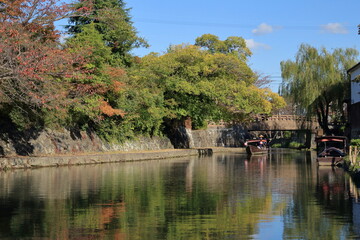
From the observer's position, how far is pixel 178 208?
58.3ft

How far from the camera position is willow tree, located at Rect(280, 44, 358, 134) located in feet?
215

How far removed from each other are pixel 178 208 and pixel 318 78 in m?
51.1

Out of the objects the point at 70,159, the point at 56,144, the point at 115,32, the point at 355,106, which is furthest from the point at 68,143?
the point at 355,106

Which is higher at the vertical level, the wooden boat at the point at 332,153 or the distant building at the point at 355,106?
the distant building at the point at 355,106

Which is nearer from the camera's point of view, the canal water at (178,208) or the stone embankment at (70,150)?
the canal water at (178,208)

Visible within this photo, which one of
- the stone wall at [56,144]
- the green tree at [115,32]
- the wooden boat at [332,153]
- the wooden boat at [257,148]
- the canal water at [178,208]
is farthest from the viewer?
the wooden boat at [257,148]

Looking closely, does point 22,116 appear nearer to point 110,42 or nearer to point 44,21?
point 44,21

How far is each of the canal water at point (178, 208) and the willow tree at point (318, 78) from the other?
3730cm

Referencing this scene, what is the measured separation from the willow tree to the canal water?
37.3 meters

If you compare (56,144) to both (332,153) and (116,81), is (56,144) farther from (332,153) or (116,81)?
(332,153)

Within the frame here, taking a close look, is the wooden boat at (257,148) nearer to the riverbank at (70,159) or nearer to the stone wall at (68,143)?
the stone wall at (68,143)

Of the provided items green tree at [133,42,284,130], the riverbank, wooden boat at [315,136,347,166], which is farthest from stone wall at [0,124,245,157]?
wooden boat at [315,136,347,166]

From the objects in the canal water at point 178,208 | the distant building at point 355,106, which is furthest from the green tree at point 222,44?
the canal water at point 178,208

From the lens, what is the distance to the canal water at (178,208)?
45.1ft
